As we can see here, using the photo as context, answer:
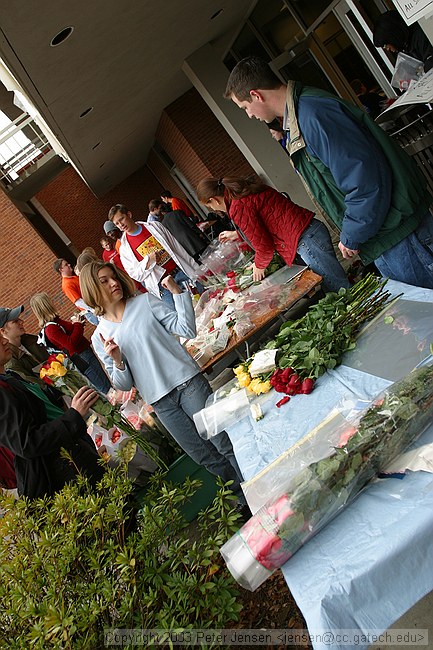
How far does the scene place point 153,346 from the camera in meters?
3.48

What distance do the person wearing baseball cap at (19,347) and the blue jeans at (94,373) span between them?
597mm

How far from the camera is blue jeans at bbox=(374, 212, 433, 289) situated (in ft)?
9.11

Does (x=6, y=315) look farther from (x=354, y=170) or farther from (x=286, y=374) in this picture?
(x=354, y=170)

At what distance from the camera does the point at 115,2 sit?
4992 mm

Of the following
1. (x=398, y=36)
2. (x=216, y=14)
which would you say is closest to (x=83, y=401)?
(x=398, y=36)

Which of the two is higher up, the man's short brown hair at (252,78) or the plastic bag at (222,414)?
the man's short brown hair at (252,78)

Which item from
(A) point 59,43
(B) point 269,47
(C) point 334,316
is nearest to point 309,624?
(C) point 334,316

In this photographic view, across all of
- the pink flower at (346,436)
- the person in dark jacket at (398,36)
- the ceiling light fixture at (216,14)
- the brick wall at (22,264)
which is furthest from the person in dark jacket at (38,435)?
the brick wall at (22,264)

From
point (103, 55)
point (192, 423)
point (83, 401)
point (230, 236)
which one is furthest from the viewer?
point (103, 55)

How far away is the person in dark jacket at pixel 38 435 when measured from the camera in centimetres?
286

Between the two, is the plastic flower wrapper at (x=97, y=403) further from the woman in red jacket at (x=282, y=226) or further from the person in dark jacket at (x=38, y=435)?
the woman in red jacket at (x=282, y=226)

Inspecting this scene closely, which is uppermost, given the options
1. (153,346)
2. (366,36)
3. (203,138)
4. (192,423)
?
(203,138)

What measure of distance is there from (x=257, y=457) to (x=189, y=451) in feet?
5.00

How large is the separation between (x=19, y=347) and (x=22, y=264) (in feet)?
24.5
